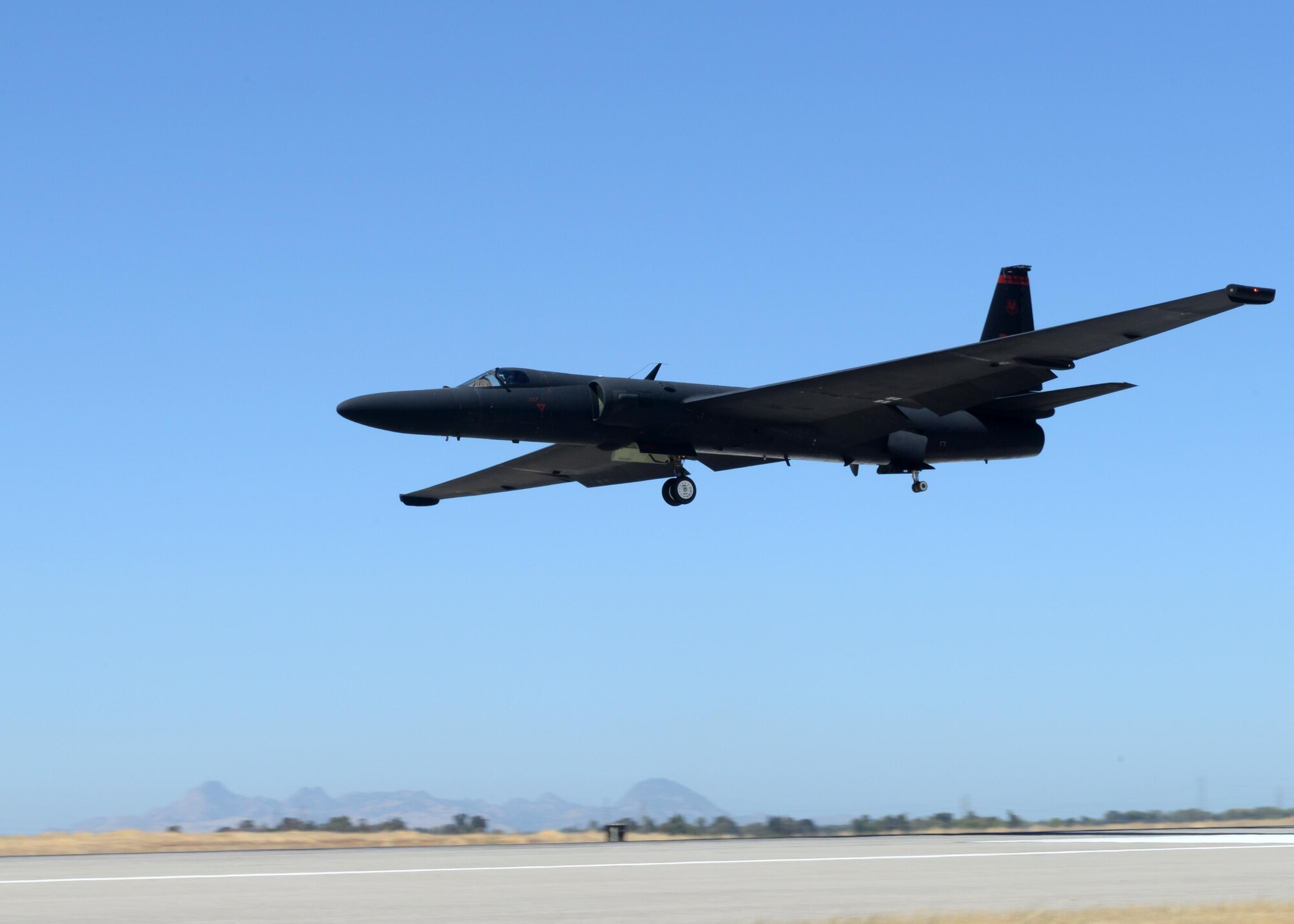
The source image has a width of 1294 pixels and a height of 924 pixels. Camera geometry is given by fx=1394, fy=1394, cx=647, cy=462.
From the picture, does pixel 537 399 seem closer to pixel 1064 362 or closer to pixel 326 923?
pixel 1064 362

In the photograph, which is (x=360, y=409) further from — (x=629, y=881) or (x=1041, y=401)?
(x=1041, y=401)

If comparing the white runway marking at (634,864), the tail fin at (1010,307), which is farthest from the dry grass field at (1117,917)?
the tail fin at (1010,307)

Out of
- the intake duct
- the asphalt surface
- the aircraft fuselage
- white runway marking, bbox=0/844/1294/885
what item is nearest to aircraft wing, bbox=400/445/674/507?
the aircraft fuselage

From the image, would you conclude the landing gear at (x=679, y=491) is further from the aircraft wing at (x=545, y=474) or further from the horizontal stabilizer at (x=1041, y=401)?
the horizontal stabilizer at (x=1041, y=401)

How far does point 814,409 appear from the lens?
100 ft

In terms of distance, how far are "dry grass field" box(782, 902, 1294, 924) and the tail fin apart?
69.5ft

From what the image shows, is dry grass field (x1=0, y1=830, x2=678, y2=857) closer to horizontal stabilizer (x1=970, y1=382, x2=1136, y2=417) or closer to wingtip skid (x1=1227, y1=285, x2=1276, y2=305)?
horizontal stabilizer (x1=970, y1=382, x2=1136, y2=417)

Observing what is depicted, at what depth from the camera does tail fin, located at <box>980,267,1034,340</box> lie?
35.6m

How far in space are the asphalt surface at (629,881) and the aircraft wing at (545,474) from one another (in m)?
11.3

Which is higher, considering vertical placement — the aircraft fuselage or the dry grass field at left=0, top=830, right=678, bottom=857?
the aircraft fuselage

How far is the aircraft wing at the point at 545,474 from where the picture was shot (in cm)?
3512


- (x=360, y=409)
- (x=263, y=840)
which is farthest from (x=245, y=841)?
(x=360, y=409)

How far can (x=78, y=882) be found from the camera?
18.7m

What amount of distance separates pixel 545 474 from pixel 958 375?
11849mm
